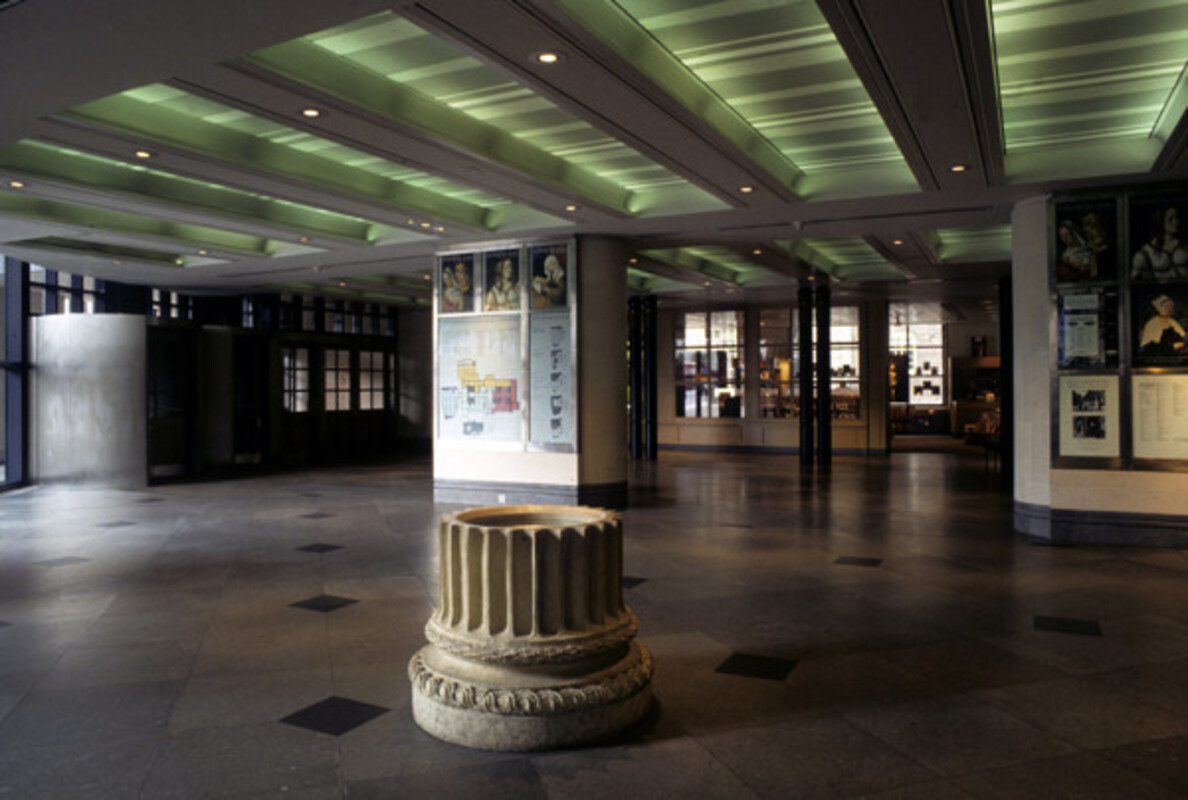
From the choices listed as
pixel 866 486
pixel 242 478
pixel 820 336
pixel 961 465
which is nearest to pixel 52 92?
pixel 242 478

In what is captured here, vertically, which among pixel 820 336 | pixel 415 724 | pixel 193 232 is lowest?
pixel 415 724

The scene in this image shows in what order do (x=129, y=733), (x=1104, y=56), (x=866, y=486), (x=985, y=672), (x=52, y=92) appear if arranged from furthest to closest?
(x=866, y=486), (x=1104, y=56), (x=52, y=92), (x=985, y=672), (x=129, y=733)

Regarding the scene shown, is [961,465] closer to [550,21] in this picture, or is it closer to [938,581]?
[938,581]

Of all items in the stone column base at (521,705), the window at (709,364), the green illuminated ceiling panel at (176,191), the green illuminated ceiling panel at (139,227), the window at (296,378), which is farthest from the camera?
the window at (709,364)

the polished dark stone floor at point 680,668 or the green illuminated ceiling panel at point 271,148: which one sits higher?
the green illuminated ceiling panel at point 271,148

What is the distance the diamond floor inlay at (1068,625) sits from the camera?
15.5 feet

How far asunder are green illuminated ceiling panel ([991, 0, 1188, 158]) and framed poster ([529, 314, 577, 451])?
5.05 metres

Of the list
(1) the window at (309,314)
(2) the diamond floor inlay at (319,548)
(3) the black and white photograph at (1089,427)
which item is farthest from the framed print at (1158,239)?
(1) the window at (309,314)

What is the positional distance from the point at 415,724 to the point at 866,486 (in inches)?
391

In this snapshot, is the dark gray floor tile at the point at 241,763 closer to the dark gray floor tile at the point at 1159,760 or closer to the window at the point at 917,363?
the dark gray floor tile at the point at 1159,760

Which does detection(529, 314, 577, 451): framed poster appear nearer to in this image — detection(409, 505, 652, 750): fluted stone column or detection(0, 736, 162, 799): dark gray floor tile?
detection(409, 505, 652, 750): fluted stone column

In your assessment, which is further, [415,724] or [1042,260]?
[1042,260]

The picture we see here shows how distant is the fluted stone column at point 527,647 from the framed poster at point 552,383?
20.2ft

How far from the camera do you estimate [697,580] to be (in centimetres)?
604
